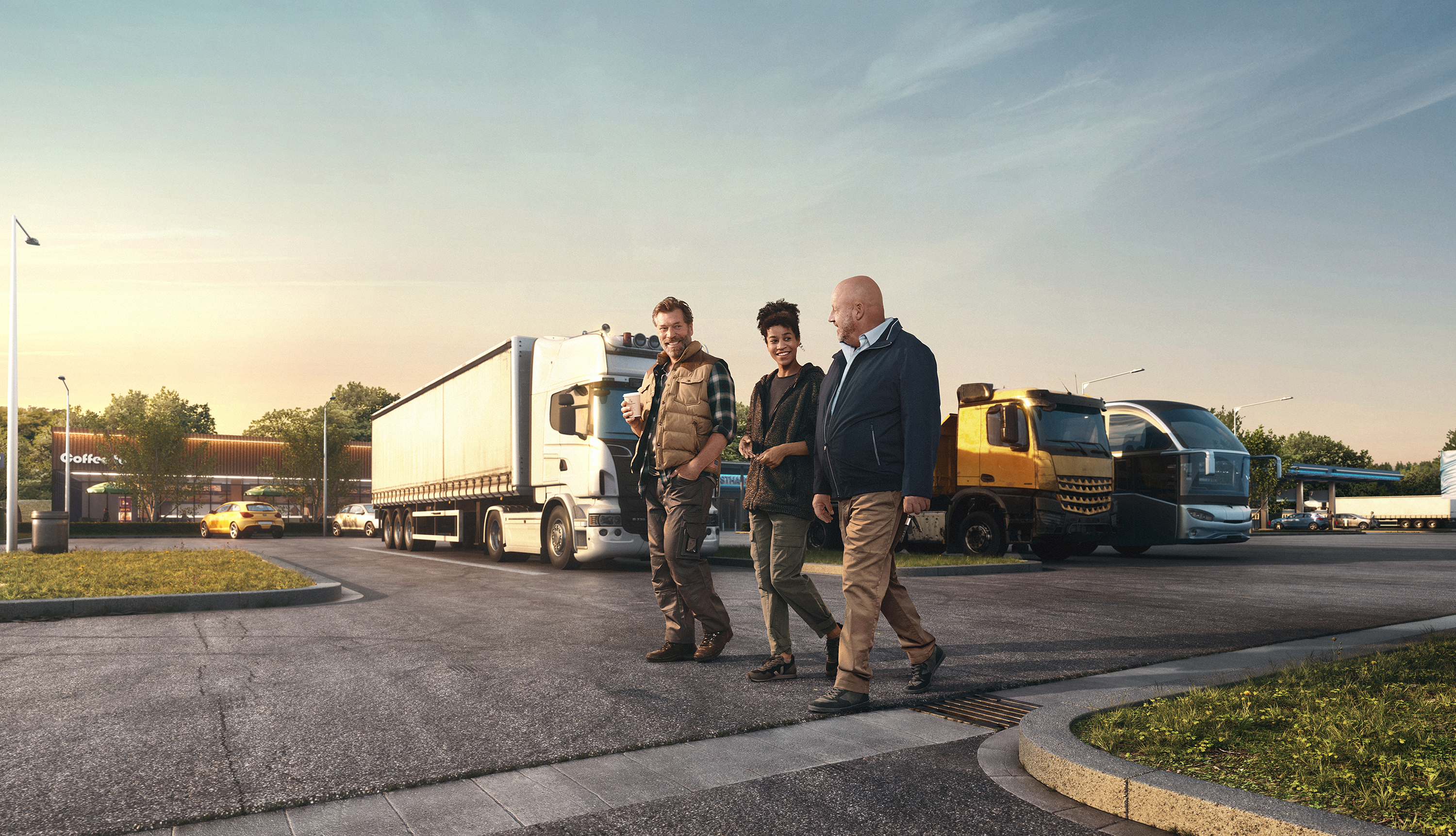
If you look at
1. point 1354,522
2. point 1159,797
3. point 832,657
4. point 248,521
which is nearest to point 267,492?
point 248,521

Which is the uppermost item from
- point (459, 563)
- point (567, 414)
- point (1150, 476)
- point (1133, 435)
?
point (567, 414)

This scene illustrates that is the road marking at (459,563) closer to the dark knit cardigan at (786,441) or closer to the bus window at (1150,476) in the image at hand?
the dark knit cardigan at (786,441)

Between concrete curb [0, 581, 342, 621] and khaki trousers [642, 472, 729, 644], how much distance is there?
5198 millimetres

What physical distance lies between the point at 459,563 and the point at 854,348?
1265 centimetres

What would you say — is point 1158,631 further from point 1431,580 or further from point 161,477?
point 161,477

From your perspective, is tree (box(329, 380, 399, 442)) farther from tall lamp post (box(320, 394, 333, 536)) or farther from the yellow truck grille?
the yellow truck grille

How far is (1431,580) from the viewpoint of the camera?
40.4 ft

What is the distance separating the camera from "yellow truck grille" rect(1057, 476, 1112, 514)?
1573 centimetres

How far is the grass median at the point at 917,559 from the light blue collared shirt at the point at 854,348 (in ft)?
24.5

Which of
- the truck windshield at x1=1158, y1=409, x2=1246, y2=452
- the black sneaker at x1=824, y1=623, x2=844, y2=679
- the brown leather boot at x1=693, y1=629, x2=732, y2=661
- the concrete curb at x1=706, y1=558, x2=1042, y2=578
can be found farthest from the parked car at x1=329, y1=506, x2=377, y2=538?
the black sneaker at x1=824, y1=623, x2=844, y2=679

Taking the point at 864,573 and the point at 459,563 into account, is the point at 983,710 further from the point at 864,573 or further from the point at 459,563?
the point at 459,563

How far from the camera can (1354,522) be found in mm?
57719

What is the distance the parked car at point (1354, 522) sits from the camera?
185ft

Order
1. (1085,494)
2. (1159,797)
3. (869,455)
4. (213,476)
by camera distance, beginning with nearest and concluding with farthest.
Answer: (1159,797) < (869,455) < (1085,494) < (213,476)
